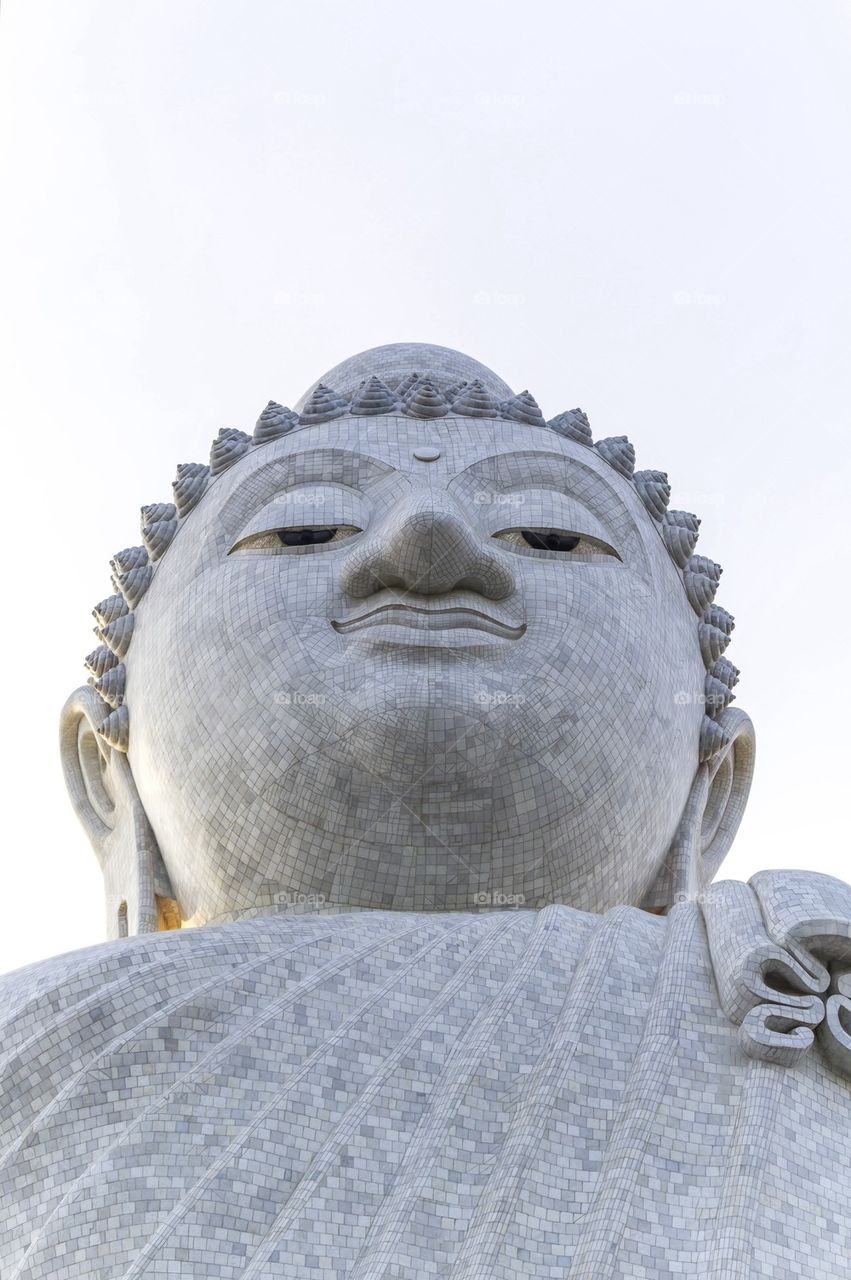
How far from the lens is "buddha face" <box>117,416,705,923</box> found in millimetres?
7906

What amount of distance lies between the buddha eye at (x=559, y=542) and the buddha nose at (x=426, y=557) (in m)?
0.29

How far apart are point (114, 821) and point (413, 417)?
2527 millimetres

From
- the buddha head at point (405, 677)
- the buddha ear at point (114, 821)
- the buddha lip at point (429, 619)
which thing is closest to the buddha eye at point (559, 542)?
the buddha head at point (405, 677)

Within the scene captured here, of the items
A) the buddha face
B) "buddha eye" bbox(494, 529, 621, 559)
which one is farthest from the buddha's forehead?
"buddha eye" bbox(494, 529, 621, 559)

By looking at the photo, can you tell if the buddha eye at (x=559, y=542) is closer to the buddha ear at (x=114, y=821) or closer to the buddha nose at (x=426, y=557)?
the buddha nose at (x=426, y=557)

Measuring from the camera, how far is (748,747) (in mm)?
9664

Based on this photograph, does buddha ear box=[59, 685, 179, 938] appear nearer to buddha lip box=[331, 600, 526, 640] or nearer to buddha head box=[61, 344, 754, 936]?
buddha head box=[61, 344, 754, 936]

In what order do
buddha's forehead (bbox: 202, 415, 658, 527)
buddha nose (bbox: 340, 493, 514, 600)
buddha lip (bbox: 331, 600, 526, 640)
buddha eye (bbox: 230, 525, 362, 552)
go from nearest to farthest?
buddha nose (bbox: 340, 493, 514, 600), buddha lip (bbox: 331, 600, 526, 640), buddha eye (bbox: 230, 525, 362, 552), buddha's forehead (bbox: 202, 415, 658, 527)

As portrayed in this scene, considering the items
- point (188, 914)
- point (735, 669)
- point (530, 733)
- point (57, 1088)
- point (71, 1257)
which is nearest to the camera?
point (71, 1257)

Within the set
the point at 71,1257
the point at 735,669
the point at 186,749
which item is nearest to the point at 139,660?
the point at 186,749

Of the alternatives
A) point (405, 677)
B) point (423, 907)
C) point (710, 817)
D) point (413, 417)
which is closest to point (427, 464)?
point (413, 417)

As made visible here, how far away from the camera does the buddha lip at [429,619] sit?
8028 mm

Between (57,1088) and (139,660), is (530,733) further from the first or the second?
(57,1088)

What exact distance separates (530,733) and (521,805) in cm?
32
